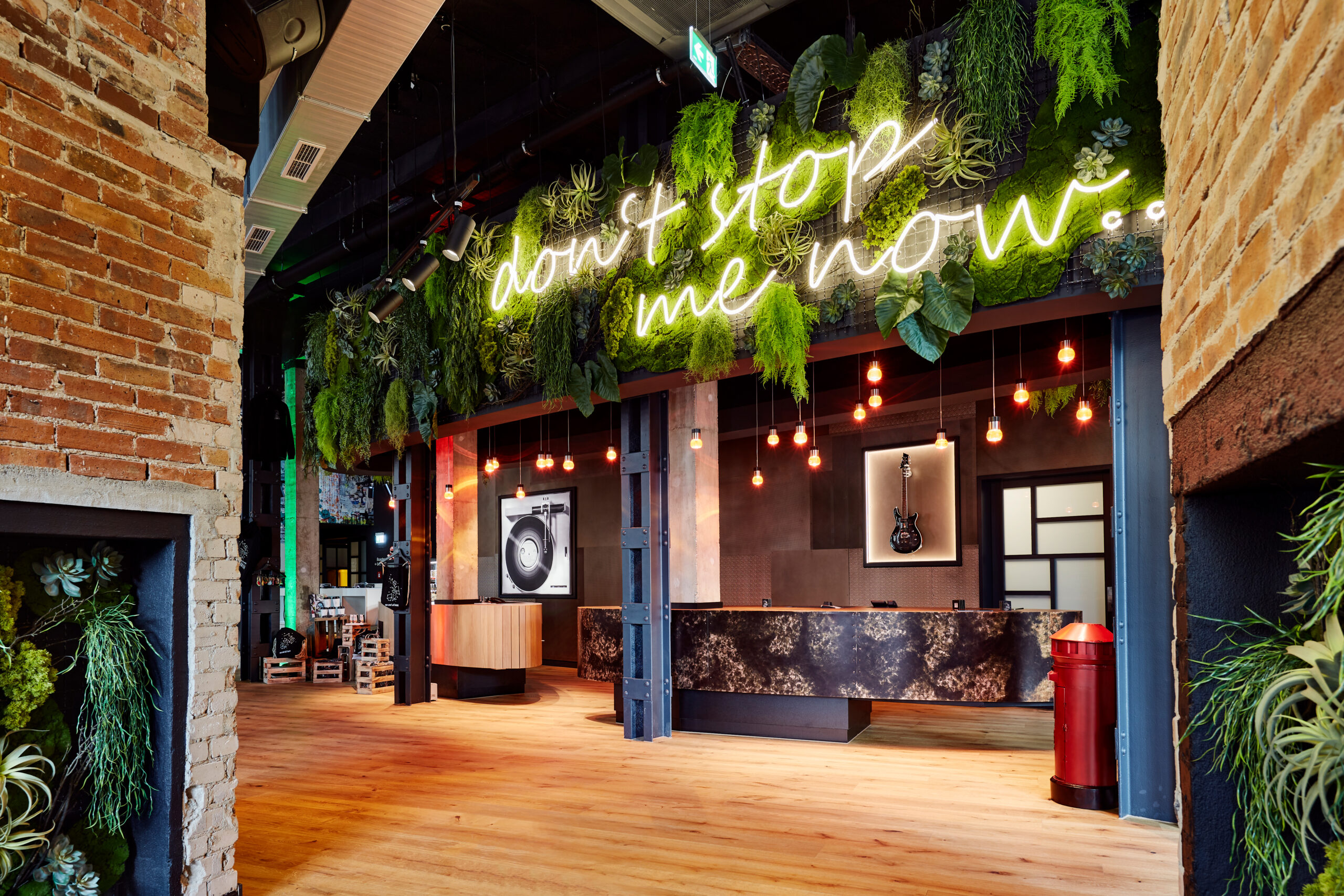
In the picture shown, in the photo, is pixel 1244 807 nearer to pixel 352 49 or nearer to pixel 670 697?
pixel 352 49

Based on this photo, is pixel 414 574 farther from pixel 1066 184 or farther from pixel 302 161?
pixel 1066 184

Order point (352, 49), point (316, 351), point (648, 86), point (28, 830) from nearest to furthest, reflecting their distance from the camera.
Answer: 1. point (28, 830)
2. point (352, 49)
3. point (648, 86)
4. point (316, 351)

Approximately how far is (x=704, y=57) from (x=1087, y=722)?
4.29 metres

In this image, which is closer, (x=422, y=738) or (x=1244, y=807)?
(x=1244, y=807)

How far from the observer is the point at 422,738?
6.91m

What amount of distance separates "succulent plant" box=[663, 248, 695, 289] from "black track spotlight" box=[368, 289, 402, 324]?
251cm

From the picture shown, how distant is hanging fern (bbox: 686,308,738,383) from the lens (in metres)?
5.61

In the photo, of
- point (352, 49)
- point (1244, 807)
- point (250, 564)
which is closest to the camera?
point (1244, 807)

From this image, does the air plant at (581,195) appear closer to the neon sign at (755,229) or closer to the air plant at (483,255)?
the neon sign at (755,229)

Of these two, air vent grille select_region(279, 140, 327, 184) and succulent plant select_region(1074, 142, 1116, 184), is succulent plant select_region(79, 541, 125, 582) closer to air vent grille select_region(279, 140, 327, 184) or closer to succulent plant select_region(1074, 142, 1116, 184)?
air vent grille select_region(279, 140, 327, 184)

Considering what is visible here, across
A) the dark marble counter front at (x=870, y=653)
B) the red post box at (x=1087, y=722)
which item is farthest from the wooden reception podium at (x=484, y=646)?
the red post box at (x=1087, y=722)

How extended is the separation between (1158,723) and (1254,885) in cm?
281

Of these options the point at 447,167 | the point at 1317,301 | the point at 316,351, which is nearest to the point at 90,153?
the point at 1317,301

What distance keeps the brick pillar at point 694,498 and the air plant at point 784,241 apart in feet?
7.98
